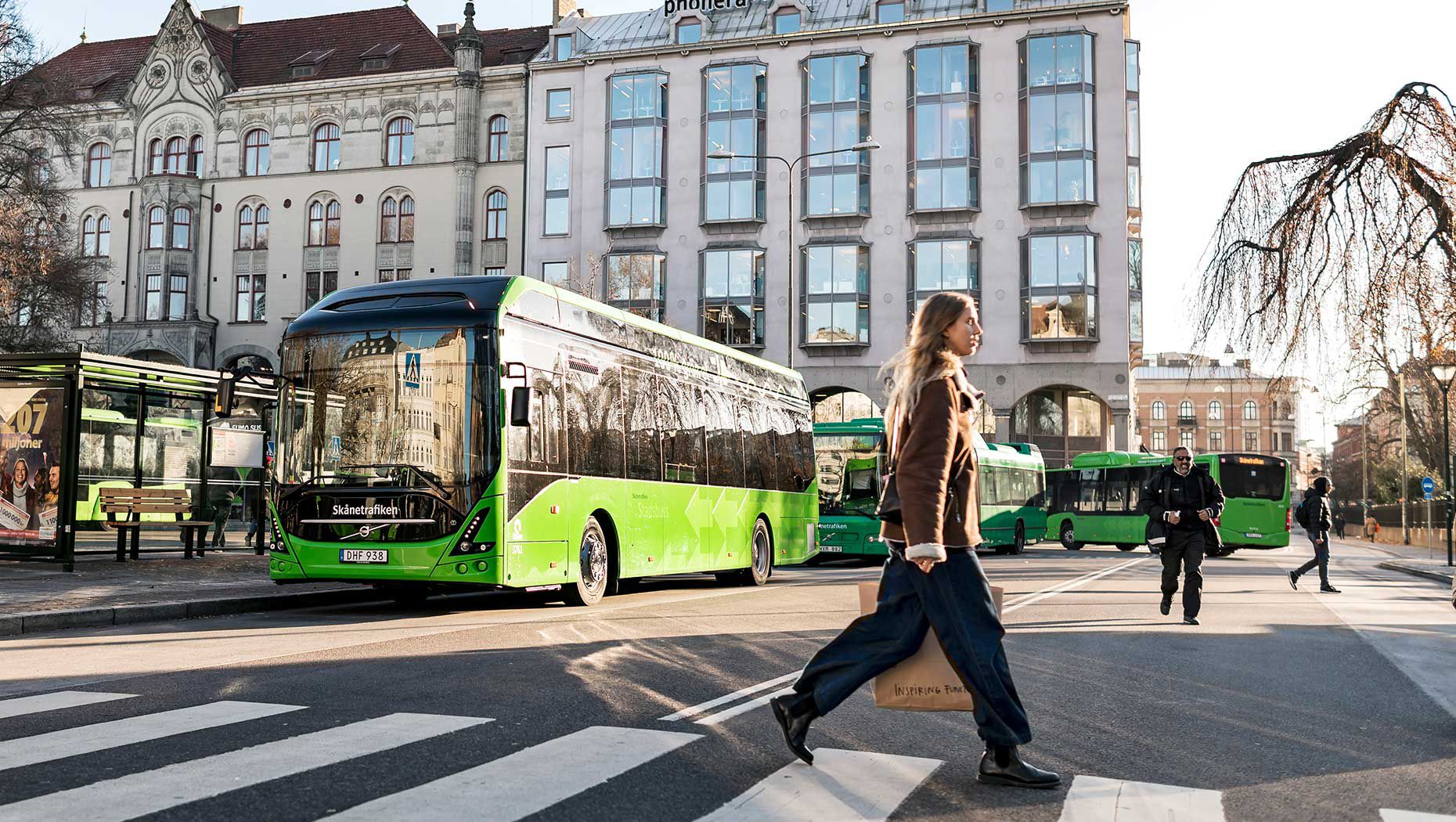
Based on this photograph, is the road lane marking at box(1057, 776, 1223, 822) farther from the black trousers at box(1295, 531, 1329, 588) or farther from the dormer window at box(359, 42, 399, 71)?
the dormer window at box(359, 42, 399, 71)

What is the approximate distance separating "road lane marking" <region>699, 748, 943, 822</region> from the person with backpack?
15.7 meters

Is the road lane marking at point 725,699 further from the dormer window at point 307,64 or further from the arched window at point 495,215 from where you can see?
the dormer window at point 307,64

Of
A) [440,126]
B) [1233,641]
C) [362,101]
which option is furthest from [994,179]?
[1233,641]

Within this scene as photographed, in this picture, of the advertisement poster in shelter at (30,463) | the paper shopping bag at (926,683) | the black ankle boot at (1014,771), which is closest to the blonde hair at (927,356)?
the paper shopping bag at (926,683)

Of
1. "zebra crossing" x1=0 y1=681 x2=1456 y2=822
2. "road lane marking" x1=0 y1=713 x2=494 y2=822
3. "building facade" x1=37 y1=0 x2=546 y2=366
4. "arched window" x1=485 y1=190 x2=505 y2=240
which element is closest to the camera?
"road lane marking" x1=0 y1=713 x2=494 y2=822

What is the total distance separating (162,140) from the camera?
59000mm

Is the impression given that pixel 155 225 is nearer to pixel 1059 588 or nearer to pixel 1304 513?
pixel 1059 588

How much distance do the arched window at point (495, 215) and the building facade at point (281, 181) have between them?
78mm

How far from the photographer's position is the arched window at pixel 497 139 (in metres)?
56.7

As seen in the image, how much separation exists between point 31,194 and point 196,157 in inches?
1055

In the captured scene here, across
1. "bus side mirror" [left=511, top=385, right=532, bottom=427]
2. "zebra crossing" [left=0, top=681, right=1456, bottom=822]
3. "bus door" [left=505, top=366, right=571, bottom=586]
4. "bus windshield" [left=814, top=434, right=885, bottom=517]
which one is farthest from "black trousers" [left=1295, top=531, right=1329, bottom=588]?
"zebra crossing" [left=0, top=681, right=1456, bottom=822]

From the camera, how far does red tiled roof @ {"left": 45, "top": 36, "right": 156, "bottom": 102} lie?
203ft

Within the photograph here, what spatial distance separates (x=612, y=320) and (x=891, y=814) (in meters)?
10.7

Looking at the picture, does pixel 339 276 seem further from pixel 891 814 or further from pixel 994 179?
pixel 891 814
